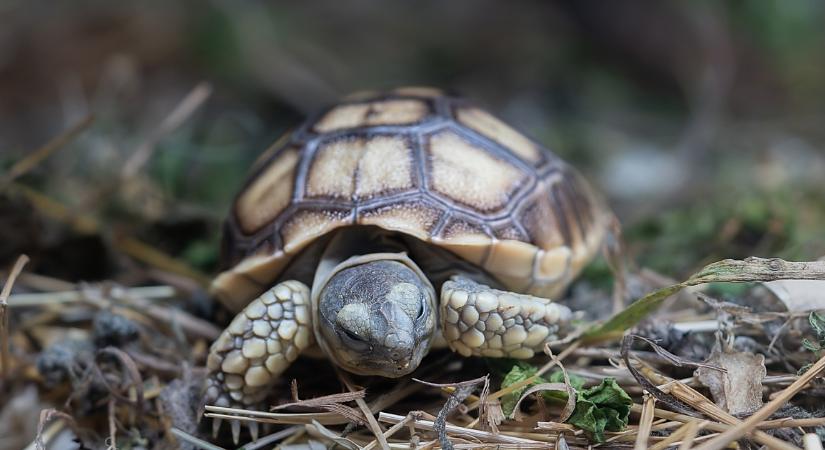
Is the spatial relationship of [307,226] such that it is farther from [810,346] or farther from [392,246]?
[810,346]

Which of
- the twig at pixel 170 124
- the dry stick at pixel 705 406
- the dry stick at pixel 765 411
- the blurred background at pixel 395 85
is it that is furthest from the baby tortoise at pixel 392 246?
the blurred background at pixel 395 85

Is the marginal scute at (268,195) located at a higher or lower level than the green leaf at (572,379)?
higher

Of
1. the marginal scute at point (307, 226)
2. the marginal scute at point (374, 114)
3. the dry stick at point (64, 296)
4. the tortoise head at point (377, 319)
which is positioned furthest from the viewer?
the dry stick at point (64, 296)

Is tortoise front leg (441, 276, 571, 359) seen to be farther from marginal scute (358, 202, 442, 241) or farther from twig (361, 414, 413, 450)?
twig (361, 414, 413, 450)

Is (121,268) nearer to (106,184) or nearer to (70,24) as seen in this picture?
(106,184)

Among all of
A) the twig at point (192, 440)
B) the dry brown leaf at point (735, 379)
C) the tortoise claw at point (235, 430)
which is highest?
the dry brown leaf at point (735, 379)

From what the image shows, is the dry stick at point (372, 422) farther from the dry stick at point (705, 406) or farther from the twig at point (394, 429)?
the dry stick at point (705, 406)

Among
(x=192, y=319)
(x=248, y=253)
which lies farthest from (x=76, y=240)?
(x=248, y=253)
